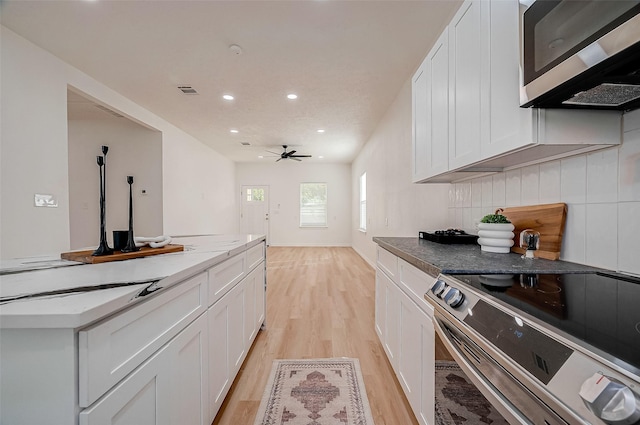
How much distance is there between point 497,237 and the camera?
1.37m

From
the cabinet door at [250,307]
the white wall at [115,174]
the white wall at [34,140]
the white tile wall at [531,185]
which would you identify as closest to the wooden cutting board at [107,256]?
the cabinet door at [250,307]

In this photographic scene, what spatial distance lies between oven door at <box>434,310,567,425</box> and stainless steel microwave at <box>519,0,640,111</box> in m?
0.78

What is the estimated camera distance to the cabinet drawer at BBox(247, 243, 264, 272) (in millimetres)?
1915

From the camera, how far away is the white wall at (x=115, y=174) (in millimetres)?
4434

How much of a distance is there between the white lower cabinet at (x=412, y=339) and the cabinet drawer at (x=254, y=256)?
3.31ft

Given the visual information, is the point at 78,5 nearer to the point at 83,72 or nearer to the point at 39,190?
the point at 83,72

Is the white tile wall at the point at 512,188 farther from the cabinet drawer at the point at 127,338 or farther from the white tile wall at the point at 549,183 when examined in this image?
the cabinet drawer at the point at 127,338

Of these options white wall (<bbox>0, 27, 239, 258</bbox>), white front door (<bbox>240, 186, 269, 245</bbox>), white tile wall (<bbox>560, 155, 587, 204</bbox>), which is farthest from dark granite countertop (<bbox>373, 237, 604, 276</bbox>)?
white front door (<bbox>240, 186, 269, 245</bbox>)

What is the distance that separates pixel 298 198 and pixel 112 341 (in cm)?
767

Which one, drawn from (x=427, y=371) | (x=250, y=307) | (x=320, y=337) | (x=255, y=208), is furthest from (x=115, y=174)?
(x=427, y=371)

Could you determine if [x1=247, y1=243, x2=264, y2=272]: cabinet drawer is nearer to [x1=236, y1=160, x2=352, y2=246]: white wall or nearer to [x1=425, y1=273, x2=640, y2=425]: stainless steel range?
[x1=425, y1=273, x2=640, y2=425]: stainless steel range

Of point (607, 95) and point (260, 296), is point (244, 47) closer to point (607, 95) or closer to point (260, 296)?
point (260, 296)

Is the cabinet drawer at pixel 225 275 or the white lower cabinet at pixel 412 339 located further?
the cabinet drawer at pixel 225 275

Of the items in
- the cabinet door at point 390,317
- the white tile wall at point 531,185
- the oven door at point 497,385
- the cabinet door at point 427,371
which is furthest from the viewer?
the cabinet door at point 390,317
